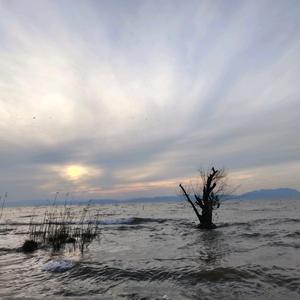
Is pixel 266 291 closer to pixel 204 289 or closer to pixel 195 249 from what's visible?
pixel 204 289

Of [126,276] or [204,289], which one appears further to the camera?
[126,276]

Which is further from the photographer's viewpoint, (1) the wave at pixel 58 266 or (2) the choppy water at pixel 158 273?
(1) the wave at pixel 58 266

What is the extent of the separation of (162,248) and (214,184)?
1095cm

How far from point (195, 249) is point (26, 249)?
8.01 m

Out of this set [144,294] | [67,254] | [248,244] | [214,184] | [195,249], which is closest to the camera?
[144,294]

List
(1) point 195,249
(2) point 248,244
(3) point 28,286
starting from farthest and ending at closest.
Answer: (2) point 248,244 → (1) point 195,249 → (3) point 28,286

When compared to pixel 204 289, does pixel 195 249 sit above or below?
above

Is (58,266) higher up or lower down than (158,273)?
higher up

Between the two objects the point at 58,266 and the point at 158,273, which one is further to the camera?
the point at 58,266

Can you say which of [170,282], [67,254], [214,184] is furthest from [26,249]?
[214,184]

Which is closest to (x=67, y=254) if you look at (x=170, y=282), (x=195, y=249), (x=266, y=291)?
(x=195, y=249)

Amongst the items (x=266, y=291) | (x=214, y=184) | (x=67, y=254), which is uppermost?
(x=214, y=184)

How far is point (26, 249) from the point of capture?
61.6ft

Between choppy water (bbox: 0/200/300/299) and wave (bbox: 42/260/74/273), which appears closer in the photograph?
choppy water (bbox: 0/200/300/299)
